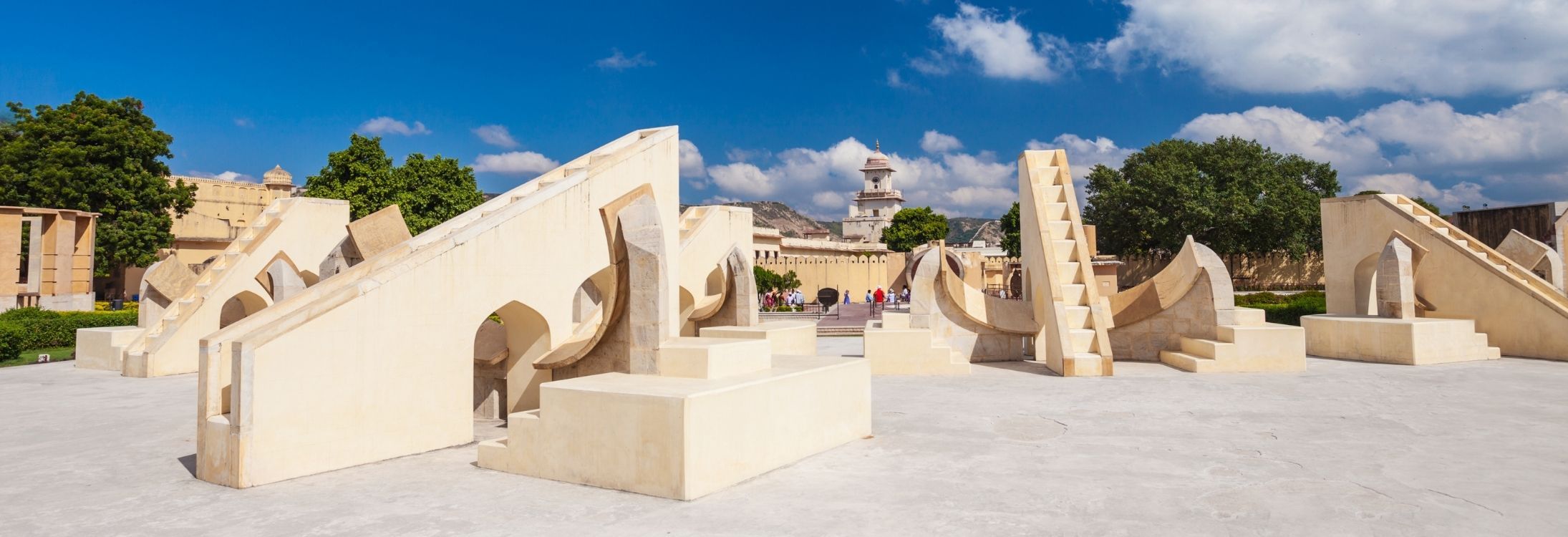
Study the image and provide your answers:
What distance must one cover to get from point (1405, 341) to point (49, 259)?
114ft

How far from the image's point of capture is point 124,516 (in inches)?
233

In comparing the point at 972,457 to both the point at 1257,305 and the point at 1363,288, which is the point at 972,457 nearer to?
the point at 1363,288

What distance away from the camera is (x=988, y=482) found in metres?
6.70

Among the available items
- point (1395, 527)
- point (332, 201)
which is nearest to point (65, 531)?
point (1395, 527)

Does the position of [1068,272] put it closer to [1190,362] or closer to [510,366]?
[1190,362]

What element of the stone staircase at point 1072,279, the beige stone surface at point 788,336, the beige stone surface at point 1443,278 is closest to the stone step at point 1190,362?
the stone staircase at point 1072,279

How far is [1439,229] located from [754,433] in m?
17.1

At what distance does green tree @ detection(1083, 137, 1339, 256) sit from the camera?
1558 inches

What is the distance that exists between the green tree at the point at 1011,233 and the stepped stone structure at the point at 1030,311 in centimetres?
4130

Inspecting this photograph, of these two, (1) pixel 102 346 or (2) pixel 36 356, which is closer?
(1) pixel 102 346

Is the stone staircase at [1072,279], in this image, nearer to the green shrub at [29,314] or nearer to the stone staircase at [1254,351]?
the stone staircase at [1254,351]

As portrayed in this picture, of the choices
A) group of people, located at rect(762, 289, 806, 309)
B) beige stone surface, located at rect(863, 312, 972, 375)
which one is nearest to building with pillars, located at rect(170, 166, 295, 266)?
group of people, located at rect(762, 289, 806, 309)

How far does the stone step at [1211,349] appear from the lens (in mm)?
13695

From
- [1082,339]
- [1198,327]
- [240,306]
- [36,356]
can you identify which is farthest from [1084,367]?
[36,356]
